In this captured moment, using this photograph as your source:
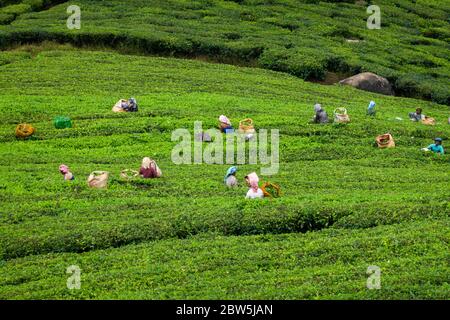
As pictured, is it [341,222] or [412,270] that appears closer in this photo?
[412,270]

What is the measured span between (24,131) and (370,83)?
22.3m

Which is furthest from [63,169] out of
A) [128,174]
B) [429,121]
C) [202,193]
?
[429,121]

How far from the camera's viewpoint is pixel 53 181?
25.1 metres

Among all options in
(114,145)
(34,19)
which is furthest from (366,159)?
(34,19)

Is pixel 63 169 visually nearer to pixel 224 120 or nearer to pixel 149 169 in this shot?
pixel 149 169

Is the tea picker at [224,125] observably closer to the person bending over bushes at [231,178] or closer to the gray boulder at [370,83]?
the person bending over bushes at [231,178]

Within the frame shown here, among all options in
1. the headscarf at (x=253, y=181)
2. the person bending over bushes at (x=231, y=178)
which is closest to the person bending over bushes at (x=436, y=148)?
the person bending over bushes at (x=231, y=178)

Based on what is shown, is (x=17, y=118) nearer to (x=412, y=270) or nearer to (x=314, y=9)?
(x=412, y=270)

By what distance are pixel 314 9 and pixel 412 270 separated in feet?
145

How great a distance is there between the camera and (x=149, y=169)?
1008 inches

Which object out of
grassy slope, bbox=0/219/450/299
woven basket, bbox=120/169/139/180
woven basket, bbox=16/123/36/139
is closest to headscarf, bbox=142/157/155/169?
woven basket, bbox=120/169/139/180

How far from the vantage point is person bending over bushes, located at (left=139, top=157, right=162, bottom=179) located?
84.0 ft

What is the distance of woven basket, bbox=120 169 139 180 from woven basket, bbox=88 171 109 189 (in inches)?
35.5
